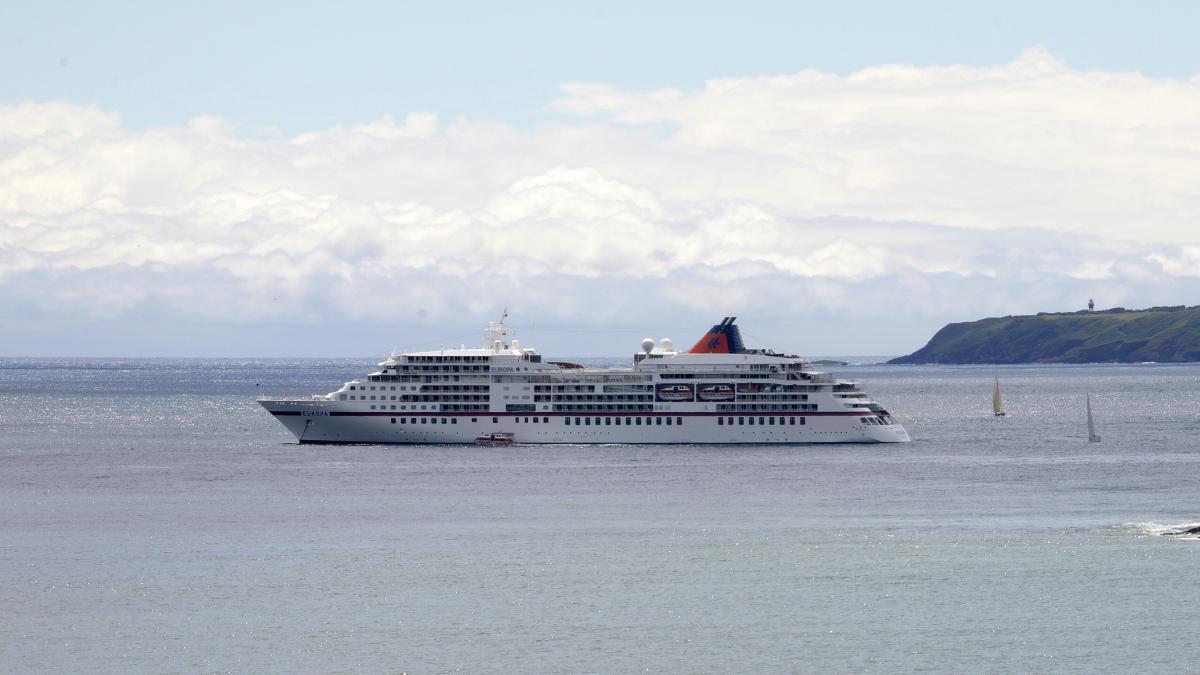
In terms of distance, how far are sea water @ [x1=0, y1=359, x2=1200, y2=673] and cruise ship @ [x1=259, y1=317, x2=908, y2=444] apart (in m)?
6.68

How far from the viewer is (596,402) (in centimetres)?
10900

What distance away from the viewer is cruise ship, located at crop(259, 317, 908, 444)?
355 feet

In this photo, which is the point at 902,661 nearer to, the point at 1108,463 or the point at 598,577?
the point at 598,577

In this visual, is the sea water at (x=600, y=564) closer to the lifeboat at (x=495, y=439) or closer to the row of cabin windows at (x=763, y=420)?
the lifeboat at (x=495, y=439)

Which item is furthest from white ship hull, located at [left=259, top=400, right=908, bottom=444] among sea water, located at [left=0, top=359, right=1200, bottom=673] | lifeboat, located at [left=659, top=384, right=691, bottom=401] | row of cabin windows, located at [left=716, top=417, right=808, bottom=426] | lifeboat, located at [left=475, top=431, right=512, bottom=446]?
sea water, located at [left=0, top=359, right=1200, bottom=673]

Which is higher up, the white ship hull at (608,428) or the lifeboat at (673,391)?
the lifeboat at (673,391)

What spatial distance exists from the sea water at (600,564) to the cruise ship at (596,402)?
668cm

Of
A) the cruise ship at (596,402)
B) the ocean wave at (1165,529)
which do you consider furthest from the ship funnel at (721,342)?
the ocean wave at (1165,529)

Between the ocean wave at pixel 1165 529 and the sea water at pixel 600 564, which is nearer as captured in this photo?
the sea water at pixel 600 564

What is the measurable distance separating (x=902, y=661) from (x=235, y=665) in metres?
17.1

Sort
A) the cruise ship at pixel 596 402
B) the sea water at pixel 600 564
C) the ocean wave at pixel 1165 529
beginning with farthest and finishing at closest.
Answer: the cruise ship at pixel 596 402, the ocean wave at pixel 1165 529, the sea water at pixel 600 564

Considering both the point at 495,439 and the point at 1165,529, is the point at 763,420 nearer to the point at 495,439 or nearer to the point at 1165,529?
the point at 495,439

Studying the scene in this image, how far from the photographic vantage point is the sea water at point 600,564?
44312mm

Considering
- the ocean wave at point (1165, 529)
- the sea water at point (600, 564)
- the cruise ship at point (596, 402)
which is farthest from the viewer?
the cruise ship at point (596, 402)
